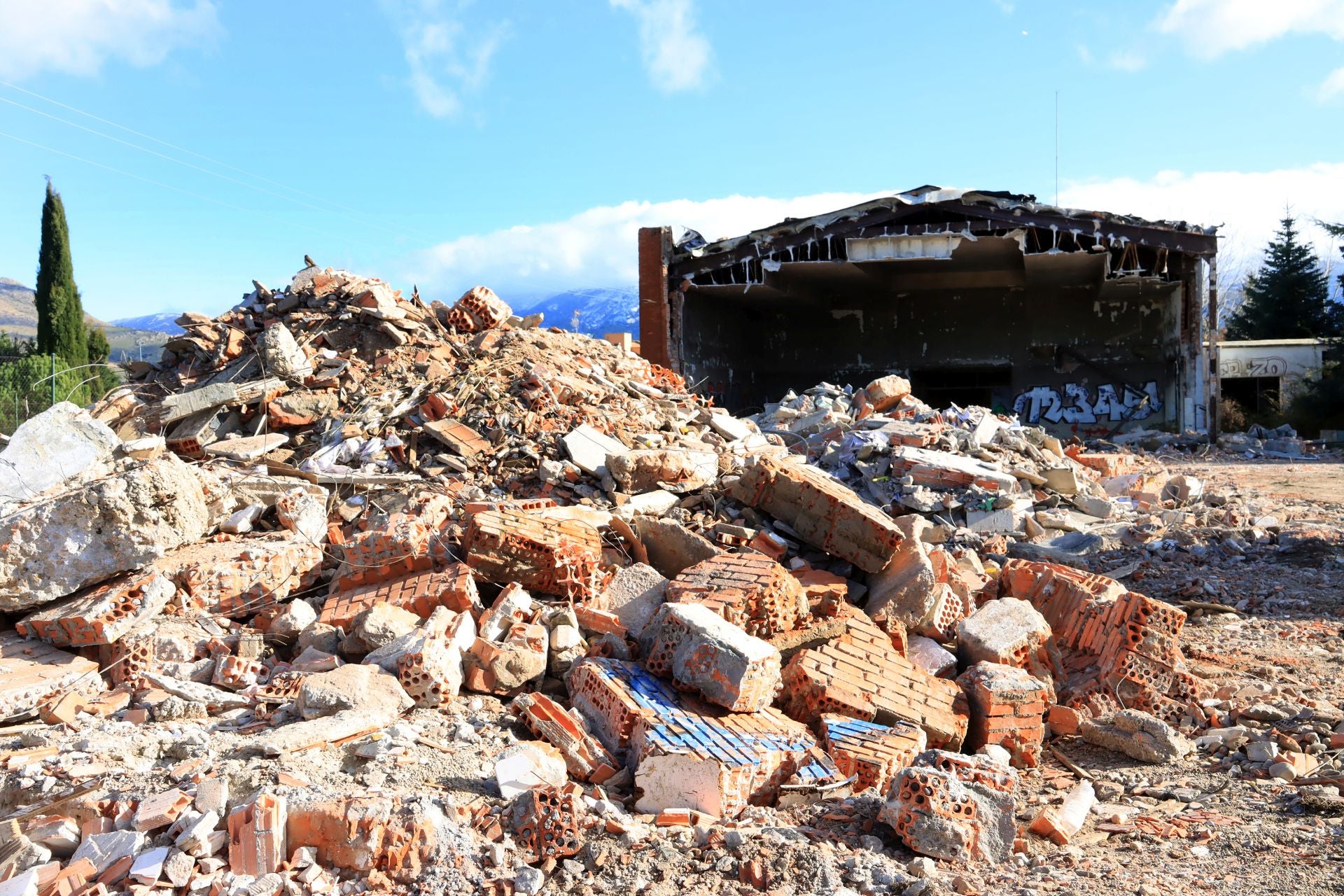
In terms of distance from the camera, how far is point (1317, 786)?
15.1ft

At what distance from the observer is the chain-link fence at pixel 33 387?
1443 centimetres

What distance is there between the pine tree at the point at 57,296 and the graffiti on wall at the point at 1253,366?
1320 inches

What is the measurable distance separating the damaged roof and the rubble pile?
35.3ft

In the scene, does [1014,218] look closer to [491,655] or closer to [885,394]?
[885,394]

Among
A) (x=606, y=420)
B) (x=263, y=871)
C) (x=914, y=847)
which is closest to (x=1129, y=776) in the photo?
(x=914, y=847)

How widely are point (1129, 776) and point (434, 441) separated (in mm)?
5379

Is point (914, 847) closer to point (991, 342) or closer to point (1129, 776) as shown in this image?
point (1129, 776)

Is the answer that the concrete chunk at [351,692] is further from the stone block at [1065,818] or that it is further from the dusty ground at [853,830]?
the stone block at [1065,818]

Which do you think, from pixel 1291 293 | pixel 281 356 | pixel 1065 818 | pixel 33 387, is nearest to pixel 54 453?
pixel 281 356

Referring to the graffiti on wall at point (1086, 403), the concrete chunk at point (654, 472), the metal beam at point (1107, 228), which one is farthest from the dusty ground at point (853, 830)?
the graffiti on wall at point (1086, 403)

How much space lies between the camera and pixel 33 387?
17422 mm

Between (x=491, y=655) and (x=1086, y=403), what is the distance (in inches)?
827

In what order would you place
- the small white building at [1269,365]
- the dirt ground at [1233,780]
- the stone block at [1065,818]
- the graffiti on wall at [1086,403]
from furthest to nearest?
the small white building at [1269,365] → the graffiti on wall at [1086,403] → the stone block at [1065,818] → the dirt ground at [1233,780]

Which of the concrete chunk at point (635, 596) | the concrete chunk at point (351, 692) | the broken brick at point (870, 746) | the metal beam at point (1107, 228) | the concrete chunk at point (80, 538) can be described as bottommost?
the broken brick at point (870, 746)
